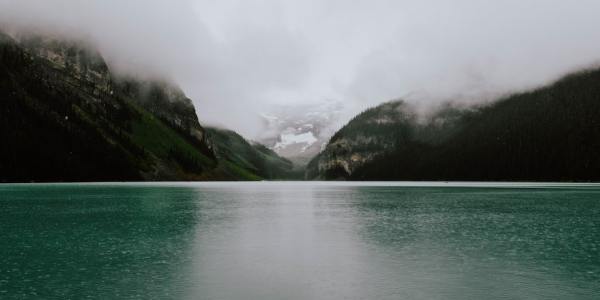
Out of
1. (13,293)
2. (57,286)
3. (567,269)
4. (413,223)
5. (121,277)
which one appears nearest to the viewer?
(13,293)

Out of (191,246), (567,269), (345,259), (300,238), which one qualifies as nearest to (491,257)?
(567,269)

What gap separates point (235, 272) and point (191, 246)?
36.3ft

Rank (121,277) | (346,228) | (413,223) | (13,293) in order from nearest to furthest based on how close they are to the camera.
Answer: (13,293) → (121,277) → (346,228) → (413,223)

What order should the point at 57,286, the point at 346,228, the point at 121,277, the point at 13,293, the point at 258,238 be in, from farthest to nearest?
the point at 346,228
the point at 258,238
the point at 121,277
the point at 57,286
the point at 13,293

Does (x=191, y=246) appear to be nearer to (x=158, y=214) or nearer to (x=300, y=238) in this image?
(x=300, y=238)

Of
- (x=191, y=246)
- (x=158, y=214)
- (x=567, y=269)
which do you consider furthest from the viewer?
(x=158, y=214)

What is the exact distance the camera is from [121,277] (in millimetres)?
25984

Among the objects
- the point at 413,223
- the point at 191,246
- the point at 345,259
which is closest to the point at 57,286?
the point at 191,246

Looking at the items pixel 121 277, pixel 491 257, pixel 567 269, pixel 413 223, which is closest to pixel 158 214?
pixel 413 223

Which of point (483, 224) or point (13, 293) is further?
point (483, 224)

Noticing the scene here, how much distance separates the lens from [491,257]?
1262 inches

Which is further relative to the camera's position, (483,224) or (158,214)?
(158,214)

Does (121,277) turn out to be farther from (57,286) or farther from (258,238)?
(258,238)

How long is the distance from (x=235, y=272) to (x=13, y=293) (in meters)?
11.2
